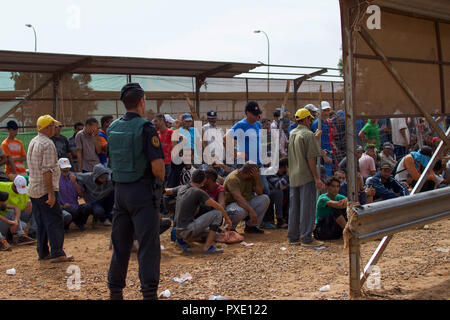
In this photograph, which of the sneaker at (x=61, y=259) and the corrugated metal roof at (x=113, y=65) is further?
the corrugated metal roof at (x=113, y=65)

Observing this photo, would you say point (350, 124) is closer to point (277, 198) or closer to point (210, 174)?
point (210, 174)

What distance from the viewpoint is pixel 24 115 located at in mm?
12203

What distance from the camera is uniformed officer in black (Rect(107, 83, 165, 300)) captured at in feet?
13.0

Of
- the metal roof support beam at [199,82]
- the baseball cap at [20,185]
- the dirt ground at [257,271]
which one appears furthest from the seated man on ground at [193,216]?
the metal roof support beam at [199,82]

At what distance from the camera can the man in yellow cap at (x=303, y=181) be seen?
6.84 meters

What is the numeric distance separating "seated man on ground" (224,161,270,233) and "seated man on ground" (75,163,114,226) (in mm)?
2238

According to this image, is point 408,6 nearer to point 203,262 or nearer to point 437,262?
point 437,262

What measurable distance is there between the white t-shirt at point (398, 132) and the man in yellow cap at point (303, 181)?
6.28 metres

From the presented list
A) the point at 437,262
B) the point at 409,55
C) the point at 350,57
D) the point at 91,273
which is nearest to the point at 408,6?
the point at 409,55

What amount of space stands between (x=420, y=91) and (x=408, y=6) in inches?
39.6

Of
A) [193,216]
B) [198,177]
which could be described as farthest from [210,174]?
[193,216]

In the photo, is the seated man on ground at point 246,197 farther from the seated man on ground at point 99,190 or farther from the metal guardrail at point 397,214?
the metal guardrail at point 397,214

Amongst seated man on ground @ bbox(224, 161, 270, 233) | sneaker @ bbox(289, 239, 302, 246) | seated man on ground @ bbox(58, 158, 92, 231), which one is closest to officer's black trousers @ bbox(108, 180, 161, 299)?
sneaker @ bbox(289, 239, 302, 246)

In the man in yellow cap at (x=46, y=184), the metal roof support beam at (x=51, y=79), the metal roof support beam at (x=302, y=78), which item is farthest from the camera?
the metal roof support beam at (x=302, y=78)
